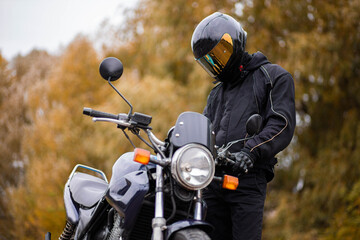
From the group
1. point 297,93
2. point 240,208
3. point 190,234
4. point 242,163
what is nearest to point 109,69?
point 242,163

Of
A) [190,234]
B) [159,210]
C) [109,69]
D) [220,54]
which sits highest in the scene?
[220,54]

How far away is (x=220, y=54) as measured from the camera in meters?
2.82

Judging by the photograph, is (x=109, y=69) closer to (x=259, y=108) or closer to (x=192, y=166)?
(x=192, y=166)

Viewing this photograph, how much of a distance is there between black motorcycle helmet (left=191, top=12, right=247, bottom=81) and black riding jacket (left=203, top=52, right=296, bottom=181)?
0.37 ft

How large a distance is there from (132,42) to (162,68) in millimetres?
3676

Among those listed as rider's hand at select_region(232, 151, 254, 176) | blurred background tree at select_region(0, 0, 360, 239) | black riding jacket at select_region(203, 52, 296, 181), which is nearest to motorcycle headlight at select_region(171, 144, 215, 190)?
rider's hand at select_region(232, 151, 254, 176)

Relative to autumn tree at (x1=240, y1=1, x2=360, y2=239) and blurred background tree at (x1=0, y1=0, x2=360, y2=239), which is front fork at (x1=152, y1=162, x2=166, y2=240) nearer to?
blurred background tree at (x1=0, y1=0, x2=360, y2=239)

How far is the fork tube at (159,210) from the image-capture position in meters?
2.05

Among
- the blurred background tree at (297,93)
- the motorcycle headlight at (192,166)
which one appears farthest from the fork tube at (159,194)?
the blurred background tree at (297,93)

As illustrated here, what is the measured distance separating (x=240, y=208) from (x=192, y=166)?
0.68m

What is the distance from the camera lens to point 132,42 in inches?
582

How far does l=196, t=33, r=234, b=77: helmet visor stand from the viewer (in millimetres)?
2801

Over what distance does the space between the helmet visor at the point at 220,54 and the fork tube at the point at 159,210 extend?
2.86ft

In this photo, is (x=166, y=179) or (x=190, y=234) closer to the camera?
(x=190, y=234)
